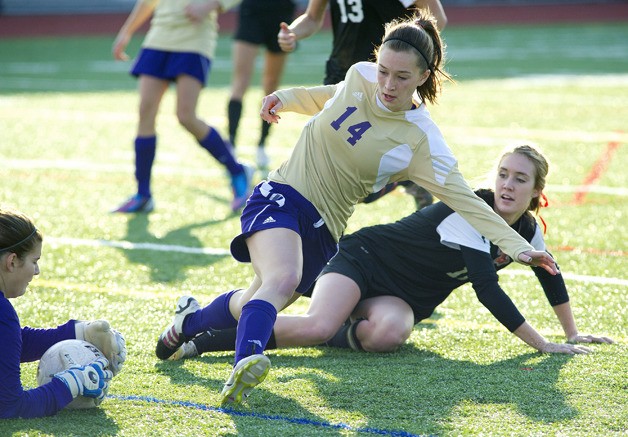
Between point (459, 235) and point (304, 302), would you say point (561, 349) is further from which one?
point (304, 302)

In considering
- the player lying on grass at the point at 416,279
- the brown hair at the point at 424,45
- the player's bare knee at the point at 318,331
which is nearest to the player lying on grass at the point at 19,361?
the player lying on grass at the point at 416,279

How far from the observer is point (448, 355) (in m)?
4.23

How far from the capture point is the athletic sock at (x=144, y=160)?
701cm

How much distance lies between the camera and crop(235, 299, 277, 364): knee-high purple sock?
3499 mm

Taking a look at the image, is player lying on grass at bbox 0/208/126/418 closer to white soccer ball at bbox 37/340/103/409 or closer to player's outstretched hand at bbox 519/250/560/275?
white soccer ball at bbox 37/340/103/409

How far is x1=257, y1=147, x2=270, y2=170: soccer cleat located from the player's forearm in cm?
449

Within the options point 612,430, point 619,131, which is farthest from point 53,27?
point 612,430

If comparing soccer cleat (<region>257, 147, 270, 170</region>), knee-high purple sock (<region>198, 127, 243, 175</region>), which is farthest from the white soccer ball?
soccer cleat (<region>257, 147, 270, 170</region>)

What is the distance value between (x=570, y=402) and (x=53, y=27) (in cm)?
2088

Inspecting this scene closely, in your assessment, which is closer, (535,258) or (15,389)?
(15,389)

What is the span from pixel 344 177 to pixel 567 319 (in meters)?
1.28

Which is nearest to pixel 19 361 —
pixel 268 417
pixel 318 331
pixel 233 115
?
pixel 268 417

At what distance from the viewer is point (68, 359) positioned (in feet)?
11.7

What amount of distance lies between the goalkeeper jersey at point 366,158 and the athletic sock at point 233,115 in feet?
14.0
